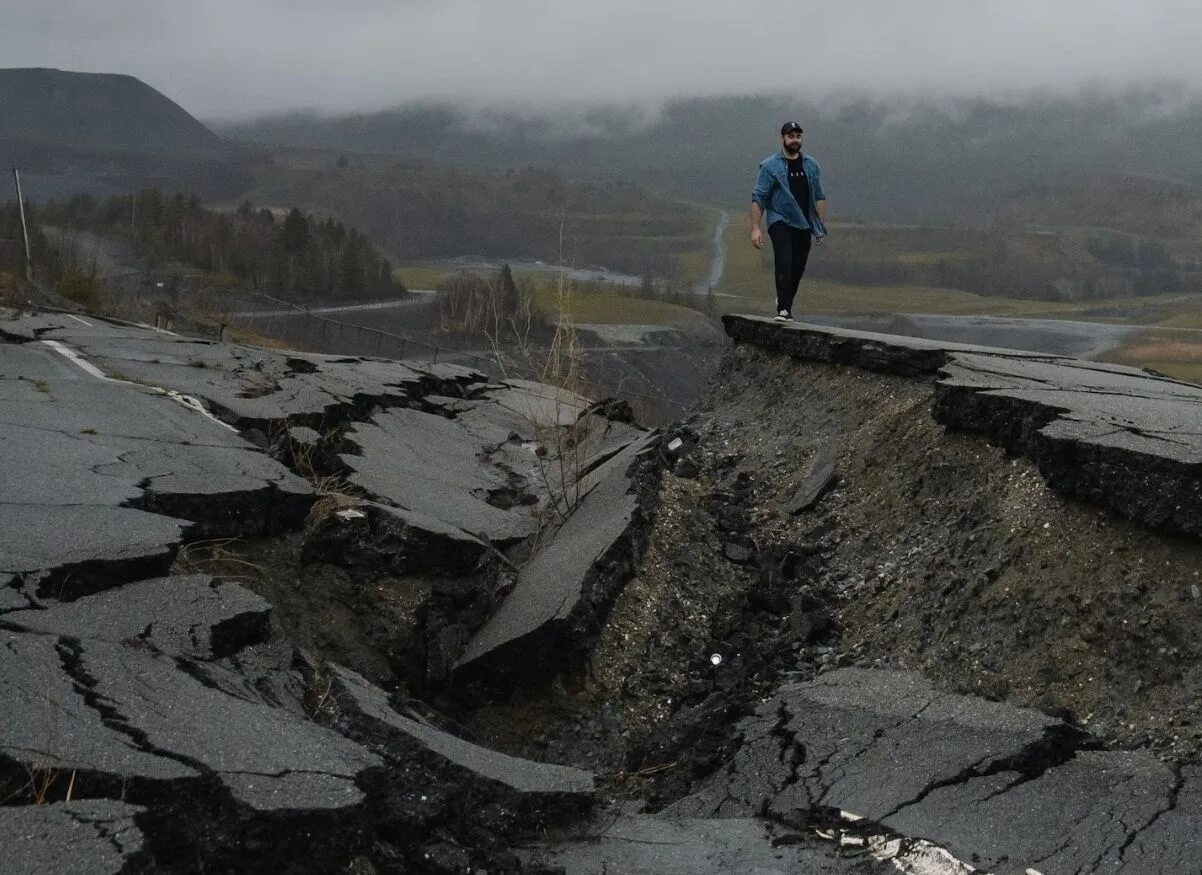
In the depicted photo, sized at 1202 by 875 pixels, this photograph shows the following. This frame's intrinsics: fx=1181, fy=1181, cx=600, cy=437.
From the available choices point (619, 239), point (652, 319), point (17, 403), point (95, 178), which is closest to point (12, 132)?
point (95, 178)

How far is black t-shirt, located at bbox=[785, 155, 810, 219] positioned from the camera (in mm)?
9789

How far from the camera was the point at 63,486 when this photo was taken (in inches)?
231

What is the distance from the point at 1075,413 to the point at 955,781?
7.69 feet

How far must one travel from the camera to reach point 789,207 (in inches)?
381

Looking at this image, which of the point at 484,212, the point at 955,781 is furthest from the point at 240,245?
the point at 955,781

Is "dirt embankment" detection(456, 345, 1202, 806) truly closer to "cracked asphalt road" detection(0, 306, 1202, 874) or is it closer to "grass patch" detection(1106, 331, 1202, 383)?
"cracked asphalt road" detection(0, 306, 1202, 874)

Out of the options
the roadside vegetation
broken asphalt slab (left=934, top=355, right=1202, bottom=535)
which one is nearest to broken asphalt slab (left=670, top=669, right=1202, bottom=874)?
broken asphalt slab (left=934, top=355, right=1202, bottom=535)

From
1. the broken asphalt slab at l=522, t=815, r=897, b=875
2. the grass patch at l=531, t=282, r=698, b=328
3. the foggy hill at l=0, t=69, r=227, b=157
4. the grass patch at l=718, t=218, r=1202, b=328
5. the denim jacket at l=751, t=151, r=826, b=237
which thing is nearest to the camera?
the broken asphalt slab at l=522, t=815, r=897, b=875

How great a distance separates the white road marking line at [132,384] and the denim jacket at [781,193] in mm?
4563

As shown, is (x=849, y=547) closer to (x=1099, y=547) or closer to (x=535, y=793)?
(x=1099, y=547)

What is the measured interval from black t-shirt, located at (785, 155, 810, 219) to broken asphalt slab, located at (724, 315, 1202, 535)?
4.25 feet

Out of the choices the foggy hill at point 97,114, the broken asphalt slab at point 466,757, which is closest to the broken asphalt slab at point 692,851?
the broken asphalt slab at point 466,757

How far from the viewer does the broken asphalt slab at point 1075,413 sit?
14.7 feet

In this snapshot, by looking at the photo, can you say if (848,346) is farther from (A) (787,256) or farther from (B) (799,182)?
(B) (799,182)
